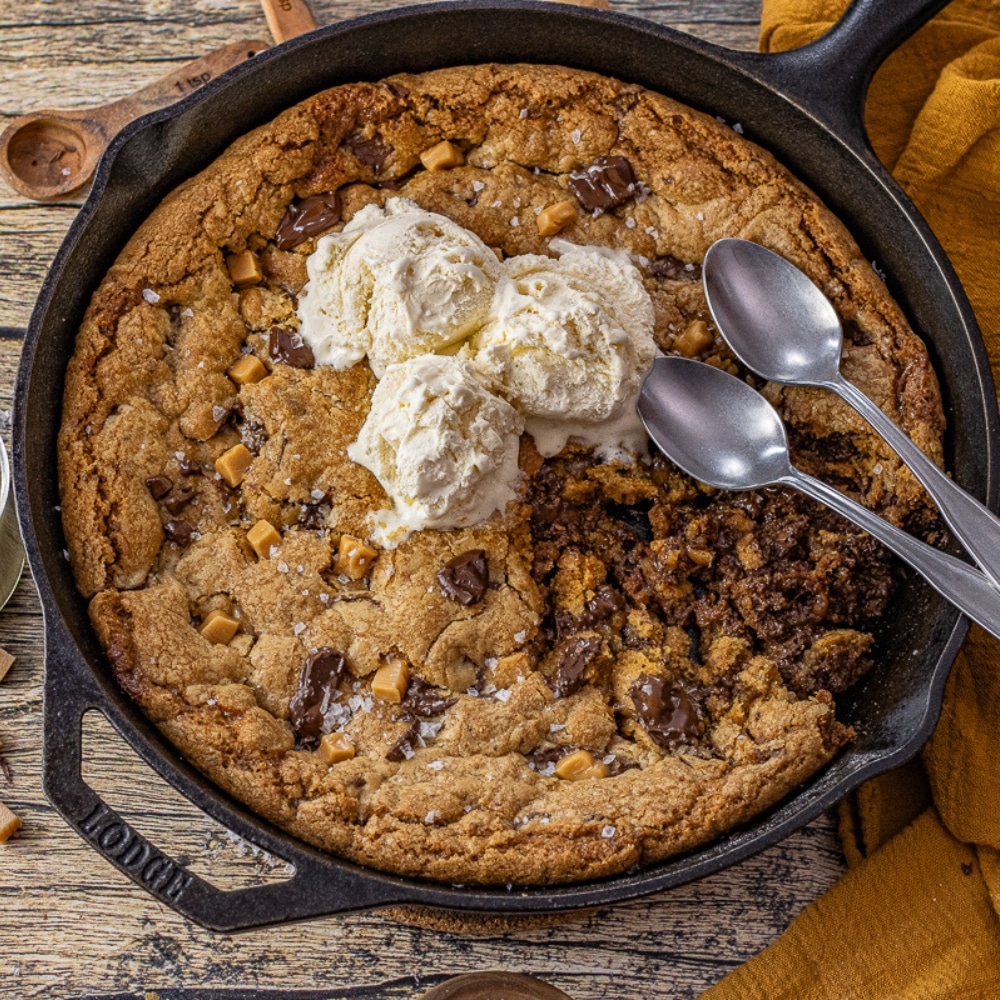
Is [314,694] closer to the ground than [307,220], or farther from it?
closer to the ground

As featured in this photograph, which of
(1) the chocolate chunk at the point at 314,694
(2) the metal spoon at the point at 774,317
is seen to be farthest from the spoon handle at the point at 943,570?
(1) the chocolate chunk at the point at 314,694

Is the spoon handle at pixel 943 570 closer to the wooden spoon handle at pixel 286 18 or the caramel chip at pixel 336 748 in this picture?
the caramel chip at pixel 336 748

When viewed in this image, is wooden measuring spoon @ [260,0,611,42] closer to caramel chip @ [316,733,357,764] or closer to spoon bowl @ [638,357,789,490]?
spoon bowl @ [638,357,789,490]

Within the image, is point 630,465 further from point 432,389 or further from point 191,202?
point 191,202

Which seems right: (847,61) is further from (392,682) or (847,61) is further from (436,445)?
(392,682)

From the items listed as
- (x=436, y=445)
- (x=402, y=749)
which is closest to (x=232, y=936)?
(x=402, y=749)

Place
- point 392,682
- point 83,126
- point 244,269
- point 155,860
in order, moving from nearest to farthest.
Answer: point 155,860 < point 392,682 < point 244,269 < point 83,126

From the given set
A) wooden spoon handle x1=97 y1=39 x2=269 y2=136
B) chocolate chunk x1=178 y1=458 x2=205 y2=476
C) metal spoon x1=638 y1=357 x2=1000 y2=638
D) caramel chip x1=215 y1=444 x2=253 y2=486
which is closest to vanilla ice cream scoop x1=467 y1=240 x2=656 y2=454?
metal spoon x1=638 y1=357 x2=1000 y2=638
